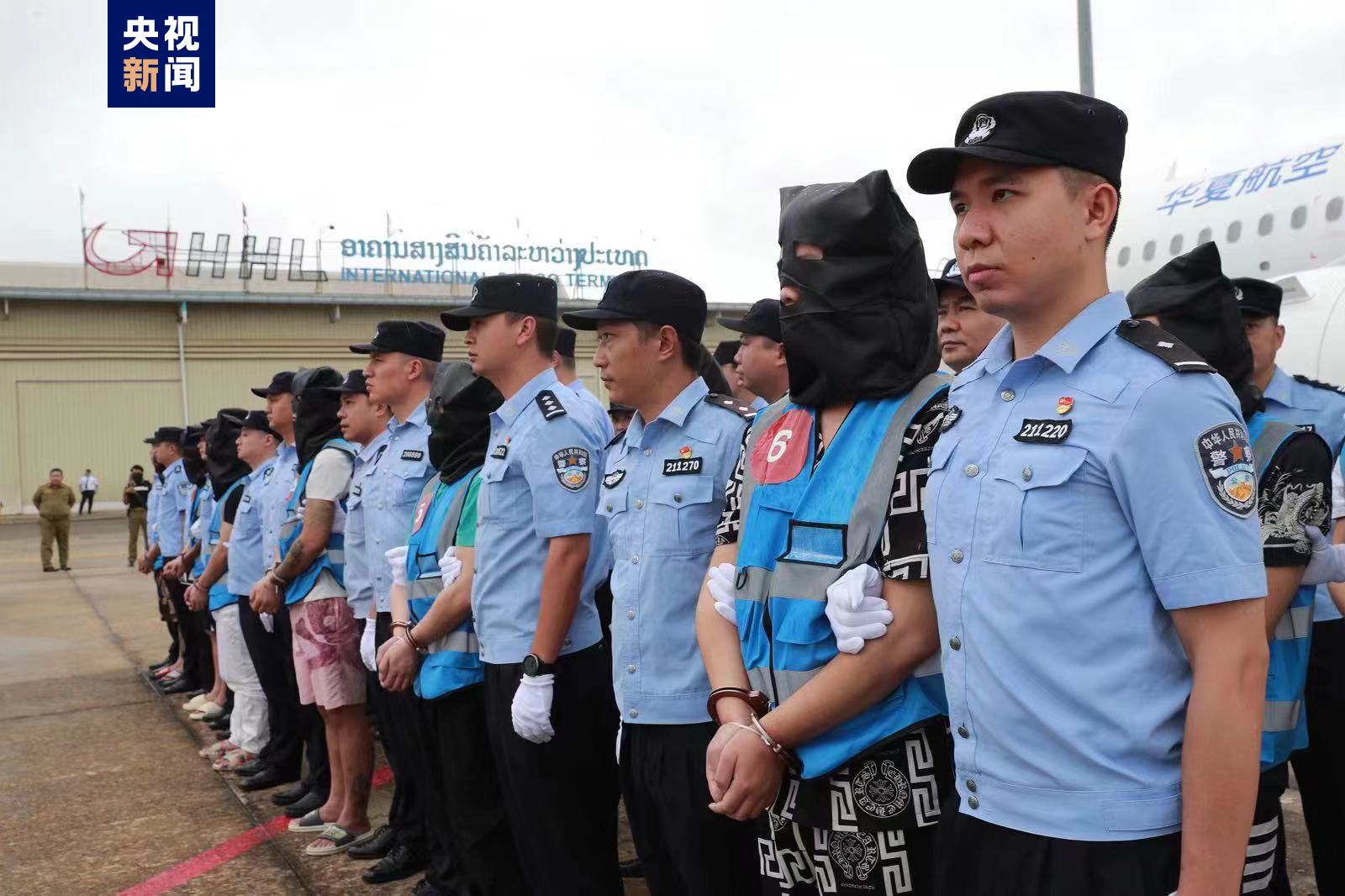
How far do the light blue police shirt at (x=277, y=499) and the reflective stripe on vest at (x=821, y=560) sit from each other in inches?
171

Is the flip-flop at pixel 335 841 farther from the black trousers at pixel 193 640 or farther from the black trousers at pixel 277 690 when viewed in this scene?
the black trousers at pixel 193 640

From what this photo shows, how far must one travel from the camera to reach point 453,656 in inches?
159

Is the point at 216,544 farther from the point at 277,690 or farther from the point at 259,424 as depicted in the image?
the point at 277,690

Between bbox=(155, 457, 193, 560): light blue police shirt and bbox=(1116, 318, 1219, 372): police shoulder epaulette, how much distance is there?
985 cm

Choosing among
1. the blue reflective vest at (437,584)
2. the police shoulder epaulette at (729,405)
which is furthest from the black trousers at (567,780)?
the police shoulder epaulette at (729,405)

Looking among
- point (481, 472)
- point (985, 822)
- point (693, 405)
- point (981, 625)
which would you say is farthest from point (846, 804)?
point (481, 472)

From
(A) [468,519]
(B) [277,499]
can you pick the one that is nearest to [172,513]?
A: (B) [277,499]

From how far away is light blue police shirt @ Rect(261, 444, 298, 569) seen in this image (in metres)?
6.12

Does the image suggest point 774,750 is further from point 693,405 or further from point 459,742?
point 459,742

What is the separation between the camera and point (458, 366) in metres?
4.51

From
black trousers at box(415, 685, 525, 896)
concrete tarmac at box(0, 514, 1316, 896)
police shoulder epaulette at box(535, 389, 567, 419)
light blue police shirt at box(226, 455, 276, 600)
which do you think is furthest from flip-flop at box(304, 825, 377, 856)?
police shoulder epaulette at box(535, 389, 567, 419)

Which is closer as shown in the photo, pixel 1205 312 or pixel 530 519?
pixel 1205 312

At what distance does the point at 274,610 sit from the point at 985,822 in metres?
4.60

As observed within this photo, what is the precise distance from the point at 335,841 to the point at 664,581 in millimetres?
3197
